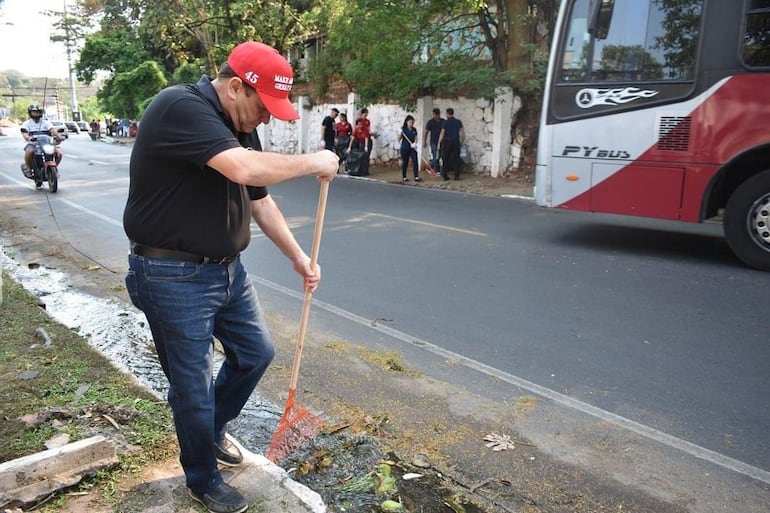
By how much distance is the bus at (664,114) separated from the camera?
705 centimetres

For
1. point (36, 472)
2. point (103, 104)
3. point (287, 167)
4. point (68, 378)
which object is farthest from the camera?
point (103, 104)

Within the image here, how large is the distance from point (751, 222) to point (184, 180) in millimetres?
6747

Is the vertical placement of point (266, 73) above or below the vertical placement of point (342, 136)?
above

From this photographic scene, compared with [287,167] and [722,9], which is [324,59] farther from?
[287,167]

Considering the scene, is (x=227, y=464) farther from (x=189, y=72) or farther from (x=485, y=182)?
(x=189, y=72)

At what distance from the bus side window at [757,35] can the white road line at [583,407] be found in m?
4.89

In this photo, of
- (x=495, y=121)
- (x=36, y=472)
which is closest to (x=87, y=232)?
(x=36, y=472)

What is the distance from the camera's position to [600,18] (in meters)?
7.94

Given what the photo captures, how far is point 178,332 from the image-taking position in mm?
2516

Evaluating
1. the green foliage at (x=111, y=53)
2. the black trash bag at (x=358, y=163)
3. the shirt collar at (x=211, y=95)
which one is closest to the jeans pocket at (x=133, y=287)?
the shirt collar at (x=211, y=95)

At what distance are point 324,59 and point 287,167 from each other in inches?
838

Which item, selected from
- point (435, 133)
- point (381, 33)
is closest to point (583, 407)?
point (435, 133)

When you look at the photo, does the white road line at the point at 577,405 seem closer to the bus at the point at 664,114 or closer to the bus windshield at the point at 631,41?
the bus at the point at 664,114

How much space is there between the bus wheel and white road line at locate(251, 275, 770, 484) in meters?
4.25
